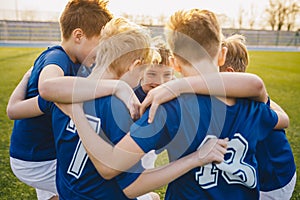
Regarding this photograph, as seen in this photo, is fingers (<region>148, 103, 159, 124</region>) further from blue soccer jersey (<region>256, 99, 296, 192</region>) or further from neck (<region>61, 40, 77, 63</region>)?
neck (<region>61, 40, 77, 63</region>)

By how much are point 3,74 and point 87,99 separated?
9766mm

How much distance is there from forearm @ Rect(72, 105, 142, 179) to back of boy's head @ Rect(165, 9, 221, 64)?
416mm

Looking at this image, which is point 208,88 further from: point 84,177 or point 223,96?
point 84,177

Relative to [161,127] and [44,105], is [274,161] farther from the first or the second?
[44,105]

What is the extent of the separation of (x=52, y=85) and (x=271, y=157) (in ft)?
3.47

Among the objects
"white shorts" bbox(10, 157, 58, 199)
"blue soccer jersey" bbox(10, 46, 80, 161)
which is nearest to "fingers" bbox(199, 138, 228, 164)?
"blue soccer jersey" bbox(10, 46, 80, 161)

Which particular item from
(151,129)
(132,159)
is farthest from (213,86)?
(132,159)

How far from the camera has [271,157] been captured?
1.76 metres

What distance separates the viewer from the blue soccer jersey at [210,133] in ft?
4.18

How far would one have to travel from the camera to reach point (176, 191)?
4.82 ft

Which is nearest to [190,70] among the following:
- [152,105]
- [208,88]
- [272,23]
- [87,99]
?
[208,88]

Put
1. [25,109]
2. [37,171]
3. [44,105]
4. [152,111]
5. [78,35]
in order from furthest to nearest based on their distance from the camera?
[37,171]
[78,35]
[25,109]
[44,105]
[152,111]

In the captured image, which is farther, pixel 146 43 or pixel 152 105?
pixel 146 43

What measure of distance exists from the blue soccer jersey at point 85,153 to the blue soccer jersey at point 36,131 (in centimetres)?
25
